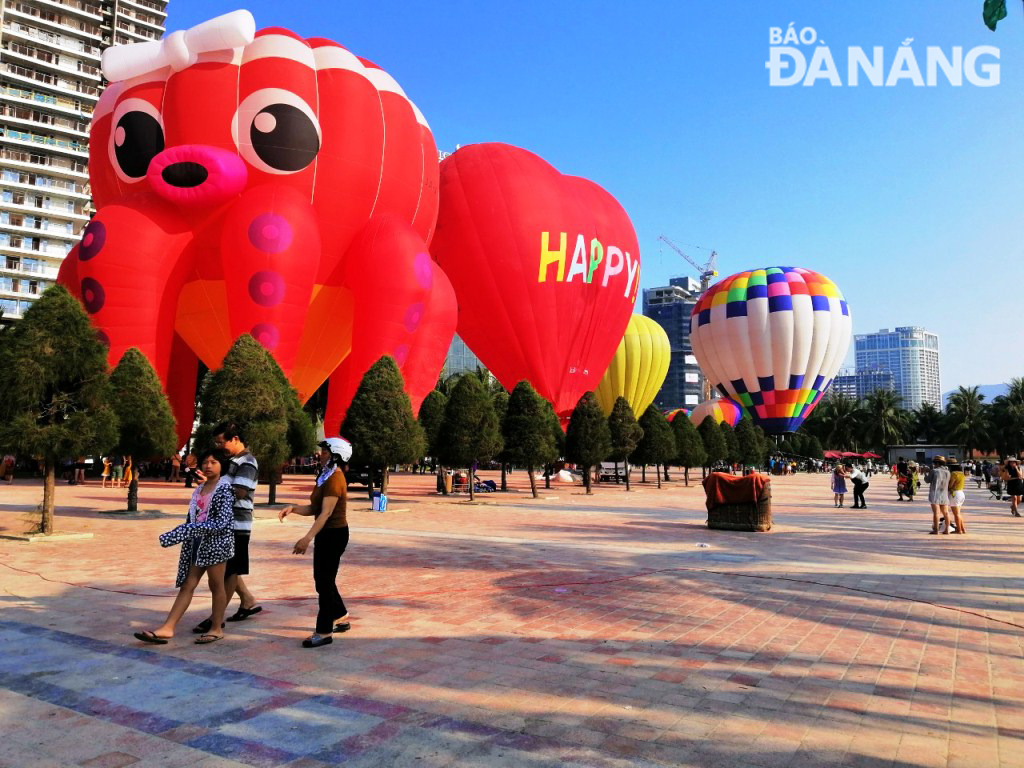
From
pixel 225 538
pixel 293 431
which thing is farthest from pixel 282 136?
pixel 225 538

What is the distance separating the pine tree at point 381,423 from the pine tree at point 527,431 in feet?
16.9

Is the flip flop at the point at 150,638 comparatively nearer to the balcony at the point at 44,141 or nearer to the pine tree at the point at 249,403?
the pine tree at the point at 249,403

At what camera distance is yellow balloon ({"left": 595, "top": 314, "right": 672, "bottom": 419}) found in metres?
50.7

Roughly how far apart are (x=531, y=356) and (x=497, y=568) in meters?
24.2

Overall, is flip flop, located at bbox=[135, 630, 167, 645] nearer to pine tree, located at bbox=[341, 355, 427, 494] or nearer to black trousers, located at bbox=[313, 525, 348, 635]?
black trousers, located at bbox=[313, 525, 348, 635]

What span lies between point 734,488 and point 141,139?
67.0 feet

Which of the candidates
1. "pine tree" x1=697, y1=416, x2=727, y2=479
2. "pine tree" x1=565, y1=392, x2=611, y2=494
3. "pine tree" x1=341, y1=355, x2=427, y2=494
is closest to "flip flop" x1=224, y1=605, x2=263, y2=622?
"pine tree" x1=341, y1=355, x2=427, y2=494

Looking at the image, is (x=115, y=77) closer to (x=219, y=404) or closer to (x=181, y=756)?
(x=219, y=404)

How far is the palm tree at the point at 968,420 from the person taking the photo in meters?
77.4

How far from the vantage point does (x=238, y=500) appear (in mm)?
6051

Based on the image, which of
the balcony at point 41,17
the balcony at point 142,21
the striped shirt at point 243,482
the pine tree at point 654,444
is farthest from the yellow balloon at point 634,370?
the balcony at point 142,21

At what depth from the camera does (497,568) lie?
9.41 m

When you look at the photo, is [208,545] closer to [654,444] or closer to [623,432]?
[623,432]

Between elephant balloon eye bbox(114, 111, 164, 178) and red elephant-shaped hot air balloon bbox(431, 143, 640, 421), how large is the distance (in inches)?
507
